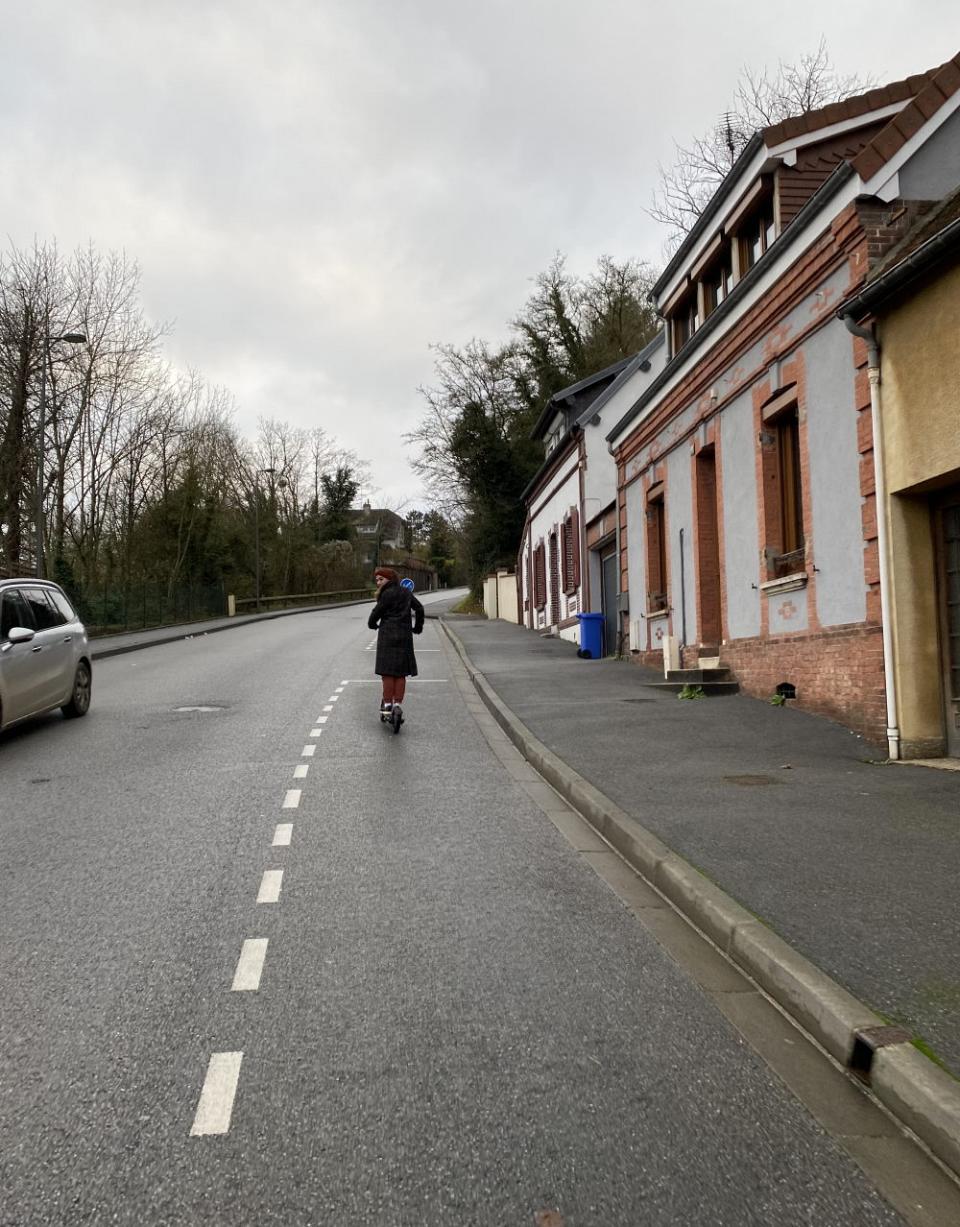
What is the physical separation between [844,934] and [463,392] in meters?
44.7

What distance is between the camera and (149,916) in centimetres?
518

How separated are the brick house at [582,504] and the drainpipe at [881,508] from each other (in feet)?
39.8

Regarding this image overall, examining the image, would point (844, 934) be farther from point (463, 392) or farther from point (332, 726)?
point (463, 392)

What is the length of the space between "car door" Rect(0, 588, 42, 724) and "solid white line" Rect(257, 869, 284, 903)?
598 centimetres

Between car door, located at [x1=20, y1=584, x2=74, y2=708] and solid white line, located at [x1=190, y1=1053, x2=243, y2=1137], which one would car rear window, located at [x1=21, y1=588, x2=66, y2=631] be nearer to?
car door, located at [x1=20, y1=584, x2=74, y2=708]

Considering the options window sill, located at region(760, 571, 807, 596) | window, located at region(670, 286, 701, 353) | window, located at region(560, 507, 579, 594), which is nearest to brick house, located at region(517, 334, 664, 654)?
window, located at region(560, 507, 579, 594)

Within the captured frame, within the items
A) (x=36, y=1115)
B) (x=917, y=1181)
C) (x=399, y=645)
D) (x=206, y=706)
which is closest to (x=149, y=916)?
(x=36, y=1115)

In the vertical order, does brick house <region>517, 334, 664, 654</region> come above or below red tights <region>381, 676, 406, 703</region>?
above

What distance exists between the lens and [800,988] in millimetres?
3998

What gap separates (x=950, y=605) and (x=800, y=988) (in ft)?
21.4

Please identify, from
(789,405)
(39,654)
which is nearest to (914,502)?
(789,405)

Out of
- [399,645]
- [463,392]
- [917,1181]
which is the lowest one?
[917,1181]

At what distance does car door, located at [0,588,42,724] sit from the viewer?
1084cm

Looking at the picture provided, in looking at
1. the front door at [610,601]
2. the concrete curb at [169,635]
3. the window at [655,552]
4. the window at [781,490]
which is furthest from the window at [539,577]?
the window at [781,490]
